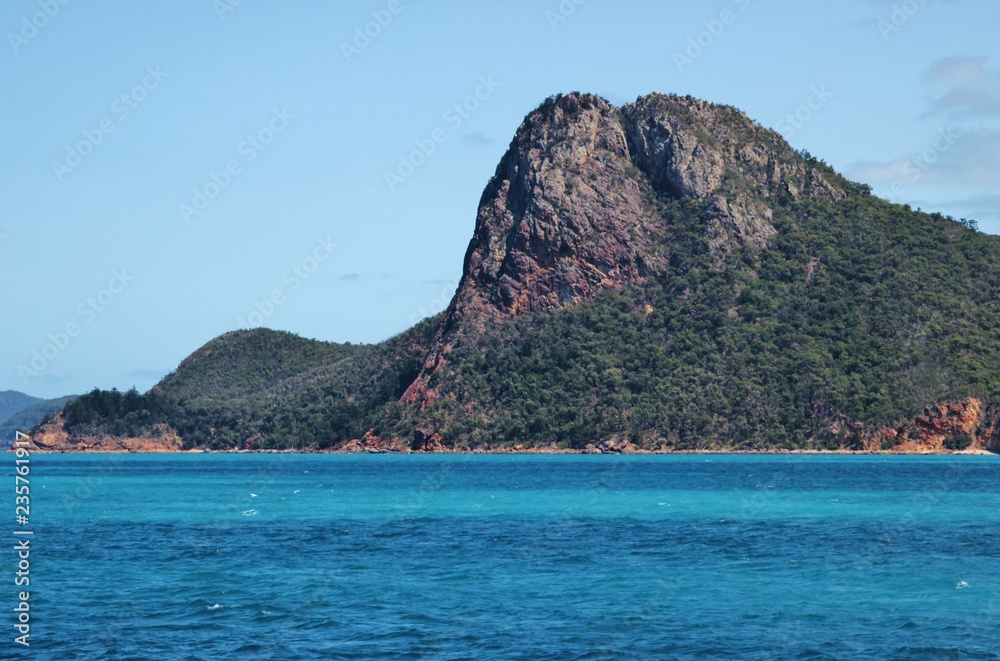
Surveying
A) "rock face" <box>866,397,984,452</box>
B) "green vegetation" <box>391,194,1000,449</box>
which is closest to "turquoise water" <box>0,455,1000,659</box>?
"rock face" <box>866,397,984,452</box>

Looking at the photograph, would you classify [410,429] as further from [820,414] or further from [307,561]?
[307,561]

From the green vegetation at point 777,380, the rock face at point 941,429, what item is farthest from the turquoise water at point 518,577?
the green vegetation at point 777,380

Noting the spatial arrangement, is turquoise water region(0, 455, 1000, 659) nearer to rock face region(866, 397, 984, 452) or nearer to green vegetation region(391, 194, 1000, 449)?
rock face region(866, 397, 984, 452)

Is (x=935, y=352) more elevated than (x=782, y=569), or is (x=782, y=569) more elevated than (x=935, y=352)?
(x=935, y=352)

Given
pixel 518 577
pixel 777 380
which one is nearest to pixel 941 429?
pixel 777 380

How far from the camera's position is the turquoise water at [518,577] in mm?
29906

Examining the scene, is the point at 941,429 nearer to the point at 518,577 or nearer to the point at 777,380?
the point at 777,380

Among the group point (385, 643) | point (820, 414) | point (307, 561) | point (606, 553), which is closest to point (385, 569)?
point (307, 561)

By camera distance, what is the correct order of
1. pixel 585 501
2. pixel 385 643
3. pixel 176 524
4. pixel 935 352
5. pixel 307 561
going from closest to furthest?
pixel 385 643 → pixel 307 561 → pixel 176 524 → pixel 585 501 → pixel 935 352

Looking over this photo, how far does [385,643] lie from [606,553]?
1856 cm

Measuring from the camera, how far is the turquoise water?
29.9 meters

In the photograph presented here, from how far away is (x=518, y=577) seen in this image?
40.5 meters

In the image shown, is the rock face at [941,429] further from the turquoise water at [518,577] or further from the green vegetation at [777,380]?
the turquoise water at [518,577]

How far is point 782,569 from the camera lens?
137 ft
